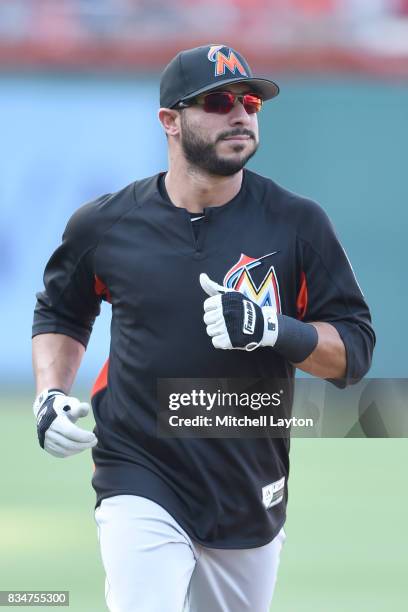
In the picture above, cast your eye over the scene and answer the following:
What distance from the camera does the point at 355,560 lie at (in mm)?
6188

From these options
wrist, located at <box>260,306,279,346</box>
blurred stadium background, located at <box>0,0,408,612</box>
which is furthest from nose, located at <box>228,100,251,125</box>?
blurred stadium background, located at <box>0,0,408,612</box>

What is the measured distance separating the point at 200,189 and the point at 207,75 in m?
0.36

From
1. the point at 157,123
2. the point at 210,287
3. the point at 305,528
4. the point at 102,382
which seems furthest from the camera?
the point at 157,123

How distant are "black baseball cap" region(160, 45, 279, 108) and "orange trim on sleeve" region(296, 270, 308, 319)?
601 mm

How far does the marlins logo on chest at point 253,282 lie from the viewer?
376 cm

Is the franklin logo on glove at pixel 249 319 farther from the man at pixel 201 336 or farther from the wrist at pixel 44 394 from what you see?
the wrist at pixel 44 394

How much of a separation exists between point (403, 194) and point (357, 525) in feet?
18.3

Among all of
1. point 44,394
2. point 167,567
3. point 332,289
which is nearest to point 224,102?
point 332,289

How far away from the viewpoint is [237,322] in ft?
11.4

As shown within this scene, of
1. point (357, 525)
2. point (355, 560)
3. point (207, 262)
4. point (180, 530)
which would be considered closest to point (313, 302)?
point (207, 262)

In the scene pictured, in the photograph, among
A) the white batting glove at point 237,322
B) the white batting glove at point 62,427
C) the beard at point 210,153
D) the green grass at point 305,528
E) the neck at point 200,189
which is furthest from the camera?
the green grass at point 305,528

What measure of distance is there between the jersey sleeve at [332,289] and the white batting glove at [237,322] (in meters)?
0.27

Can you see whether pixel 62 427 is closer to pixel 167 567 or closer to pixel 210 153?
pixel 167 567

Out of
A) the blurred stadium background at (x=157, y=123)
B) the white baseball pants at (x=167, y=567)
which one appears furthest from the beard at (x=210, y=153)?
the blurred stadium background at (x=157, y=123)
